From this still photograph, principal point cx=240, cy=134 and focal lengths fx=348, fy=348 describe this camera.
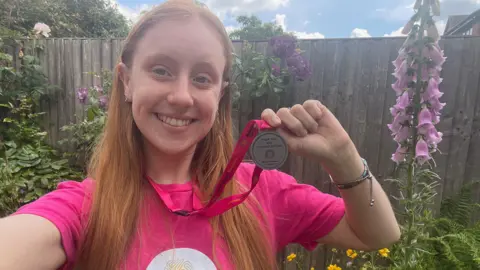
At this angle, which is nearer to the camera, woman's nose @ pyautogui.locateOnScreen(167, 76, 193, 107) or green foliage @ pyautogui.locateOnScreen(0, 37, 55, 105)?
woman's nose @ pyautogui.locateOnScreen(167, 76, 193, 107)

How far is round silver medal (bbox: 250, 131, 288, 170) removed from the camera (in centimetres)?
98

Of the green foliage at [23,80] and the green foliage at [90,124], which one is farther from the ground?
the green foliage at [23,80]

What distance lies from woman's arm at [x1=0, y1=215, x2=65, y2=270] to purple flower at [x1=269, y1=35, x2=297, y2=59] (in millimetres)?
2992

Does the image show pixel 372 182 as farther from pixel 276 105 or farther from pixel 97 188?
pixel 276 105

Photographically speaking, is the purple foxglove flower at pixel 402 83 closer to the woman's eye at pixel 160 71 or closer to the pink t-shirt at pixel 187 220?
the pink t-shirt at pixel 187 220

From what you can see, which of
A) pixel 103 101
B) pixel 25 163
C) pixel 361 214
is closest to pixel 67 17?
pixel 25 163

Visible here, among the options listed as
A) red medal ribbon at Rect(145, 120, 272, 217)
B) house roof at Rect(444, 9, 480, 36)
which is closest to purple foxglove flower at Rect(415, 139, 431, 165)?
red medal ribbon at Rect(145, 120, 272, 217)

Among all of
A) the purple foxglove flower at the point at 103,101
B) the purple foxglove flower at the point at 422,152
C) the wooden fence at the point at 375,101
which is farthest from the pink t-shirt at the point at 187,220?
the purple foxglove flower at the point at 103,101

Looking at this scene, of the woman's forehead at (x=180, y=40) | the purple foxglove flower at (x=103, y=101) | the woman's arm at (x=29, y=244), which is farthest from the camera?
the purple foxglove flower at (x=103, y=101)

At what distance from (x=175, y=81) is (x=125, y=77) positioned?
224 mm

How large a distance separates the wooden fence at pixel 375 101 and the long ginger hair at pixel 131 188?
258 cm

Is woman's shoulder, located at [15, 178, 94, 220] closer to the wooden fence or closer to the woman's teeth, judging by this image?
the woman's teeth

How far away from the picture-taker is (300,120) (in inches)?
39.6

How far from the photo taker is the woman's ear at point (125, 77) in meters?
1.14
